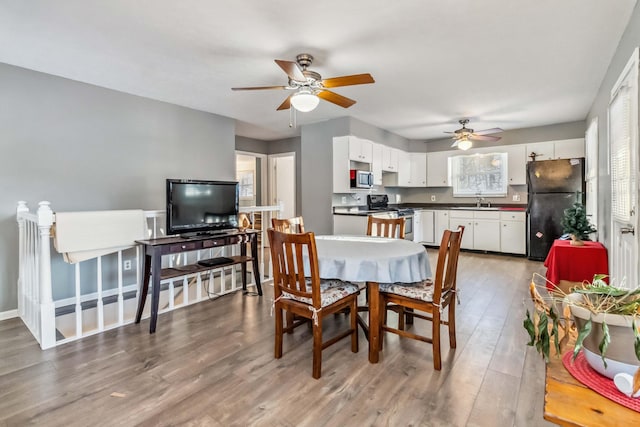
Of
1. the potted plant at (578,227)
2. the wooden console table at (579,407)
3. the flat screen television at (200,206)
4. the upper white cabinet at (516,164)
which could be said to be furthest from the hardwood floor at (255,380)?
the upper white cabinet at (516,164)

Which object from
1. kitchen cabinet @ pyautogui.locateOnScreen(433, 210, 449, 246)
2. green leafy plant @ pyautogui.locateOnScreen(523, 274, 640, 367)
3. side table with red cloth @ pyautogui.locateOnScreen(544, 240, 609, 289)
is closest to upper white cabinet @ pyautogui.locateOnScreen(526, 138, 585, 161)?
kitchen cabinet @ pyautogui.locateOnScreen(433, 210, 449, 246)

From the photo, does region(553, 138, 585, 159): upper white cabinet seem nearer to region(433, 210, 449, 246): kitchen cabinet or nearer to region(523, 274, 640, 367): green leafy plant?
region(433, 210, 449, 246): kitchen cabinet

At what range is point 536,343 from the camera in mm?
870

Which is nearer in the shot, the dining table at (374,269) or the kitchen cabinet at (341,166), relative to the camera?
the dining table at (374,269)

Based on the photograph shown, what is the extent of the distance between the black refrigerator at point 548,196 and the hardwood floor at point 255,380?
10.2ft

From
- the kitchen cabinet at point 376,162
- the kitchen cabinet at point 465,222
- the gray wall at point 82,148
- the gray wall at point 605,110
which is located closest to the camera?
the gray wall at point 605,110

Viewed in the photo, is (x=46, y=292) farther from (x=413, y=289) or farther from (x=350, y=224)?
(x=350, y=224)

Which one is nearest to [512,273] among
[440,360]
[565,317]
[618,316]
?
[440,360]

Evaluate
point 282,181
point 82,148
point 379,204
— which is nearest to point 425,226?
point 379,204

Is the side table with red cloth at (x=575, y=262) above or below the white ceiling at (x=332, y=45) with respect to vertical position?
below

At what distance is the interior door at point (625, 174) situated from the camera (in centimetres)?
221

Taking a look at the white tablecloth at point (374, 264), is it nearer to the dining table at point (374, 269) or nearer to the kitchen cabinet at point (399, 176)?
the dining table at point (374, 269)

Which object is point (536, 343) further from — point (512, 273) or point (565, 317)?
point (512, 273)

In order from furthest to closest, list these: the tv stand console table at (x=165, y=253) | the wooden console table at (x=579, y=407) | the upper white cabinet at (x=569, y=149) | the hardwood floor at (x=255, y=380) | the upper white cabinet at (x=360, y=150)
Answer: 1. the upper white cabinet at (x=569, y=149)
2. the upper white cabinet at (x=360, y=150)
3. the tv stand console table at (x=165, y=253)
4. the hardwood floor at (x=255, y=380)
5. the wooden console table at (x=579, y=407)
